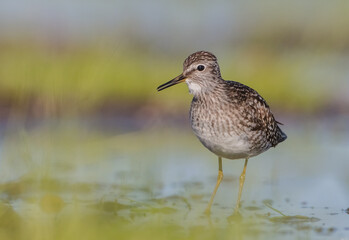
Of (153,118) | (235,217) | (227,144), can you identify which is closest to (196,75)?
(227,144)

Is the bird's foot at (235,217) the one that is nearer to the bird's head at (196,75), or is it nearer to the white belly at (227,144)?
the white belly at (227,144)

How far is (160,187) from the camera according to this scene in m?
8.52

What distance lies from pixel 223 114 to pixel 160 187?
4.51 feet

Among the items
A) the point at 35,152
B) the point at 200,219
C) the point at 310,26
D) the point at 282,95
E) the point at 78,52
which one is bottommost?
the point at 200,219

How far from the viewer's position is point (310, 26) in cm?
1706

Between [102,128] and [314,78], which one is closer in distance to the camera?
[102,128]

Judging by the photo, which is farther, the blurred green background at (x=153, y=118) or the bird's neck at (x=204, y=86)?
the bird's neck at (x=204, y=86)

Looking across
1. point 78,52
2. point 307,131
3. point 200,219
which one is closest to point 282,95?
point 307,131

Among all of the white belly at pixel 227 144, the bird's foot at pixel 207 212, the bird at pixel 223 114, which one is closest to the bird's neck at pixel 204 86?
the bird at pixel 223 114

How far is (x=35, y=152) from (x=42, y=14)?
8.28 m

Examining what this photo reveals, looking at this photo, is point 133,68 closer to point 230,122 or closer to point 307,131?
point 307,131

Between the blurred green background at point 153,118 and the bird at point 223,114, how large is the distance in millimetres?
658

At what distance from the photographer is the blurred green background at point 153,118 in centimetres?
667

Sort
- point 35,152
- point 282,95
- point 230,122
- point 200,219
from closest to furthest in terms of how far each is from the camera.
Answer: point 200,219
point 230,122
point 35,152
point 282,95
